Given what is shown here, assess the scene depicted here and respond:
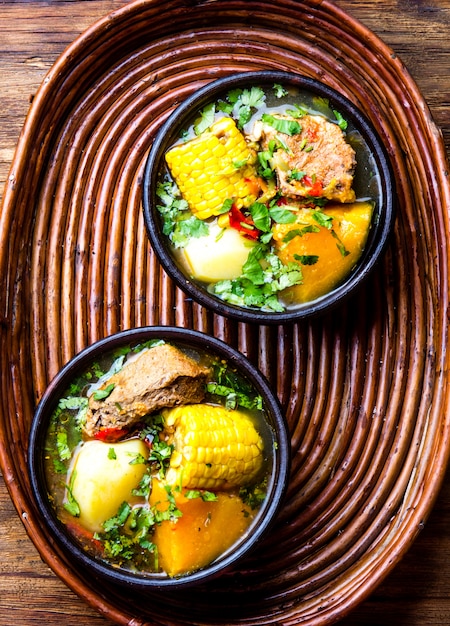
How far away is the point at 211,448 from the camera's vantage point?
74.5 inches

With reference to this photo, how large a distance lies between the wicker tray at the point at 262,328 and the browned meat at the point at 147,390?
306mm

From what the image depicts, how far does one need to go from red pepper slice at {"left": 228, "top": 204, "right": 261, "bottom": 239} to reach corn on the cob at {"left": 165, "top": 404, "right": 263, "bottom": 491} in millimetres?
448

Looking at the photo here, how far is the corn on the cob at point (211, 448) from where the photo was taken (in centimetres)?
→ 189

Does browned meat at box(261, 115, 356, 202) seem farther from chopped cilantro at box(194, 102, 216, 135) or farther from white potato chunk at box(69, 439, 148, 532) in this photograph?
white potato chunk at box(69, 439, 148, 532)

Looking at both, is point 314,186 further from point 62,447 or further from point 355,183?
point 62,447

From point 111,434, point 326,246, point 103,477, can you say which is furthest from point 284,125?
point 103,477

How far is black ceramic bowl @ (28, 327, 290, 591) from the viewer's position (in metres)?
1.93

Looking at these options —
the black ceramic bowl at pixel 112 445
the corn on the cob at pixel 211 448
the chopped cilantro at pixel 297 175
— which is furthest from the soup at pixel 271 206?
the corn on the cob at pixel 211 448

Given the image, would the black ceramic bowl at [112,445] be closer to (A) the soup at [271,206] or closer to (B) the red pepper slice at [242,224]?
(A) the soup at [271,206]

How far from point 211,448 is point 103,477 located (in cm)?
28

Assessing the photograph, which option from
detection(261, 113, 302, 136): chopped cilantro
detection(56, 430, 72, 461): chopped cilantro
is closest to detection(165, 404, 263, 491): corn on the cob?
detection(56, 430, 72, 461): chopped cilantro

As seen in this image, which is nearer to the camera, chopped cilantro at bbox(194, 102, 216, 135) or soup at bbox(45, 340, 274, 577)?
soup at bbox(45, 340, 274, 577)

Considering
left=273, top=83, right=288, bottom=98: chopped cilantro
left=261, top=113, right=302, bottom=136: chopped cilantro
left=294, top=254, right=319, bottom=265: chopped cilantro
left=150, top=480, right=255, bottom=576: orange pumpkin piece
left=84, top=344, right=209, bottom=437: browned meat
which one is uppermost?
left=273, top=83, right=288, bottom=98: chopped cilantro

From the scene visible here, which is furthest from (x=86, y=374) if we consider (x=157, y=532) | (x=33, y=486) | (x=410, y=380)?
(x=410, y=380)
